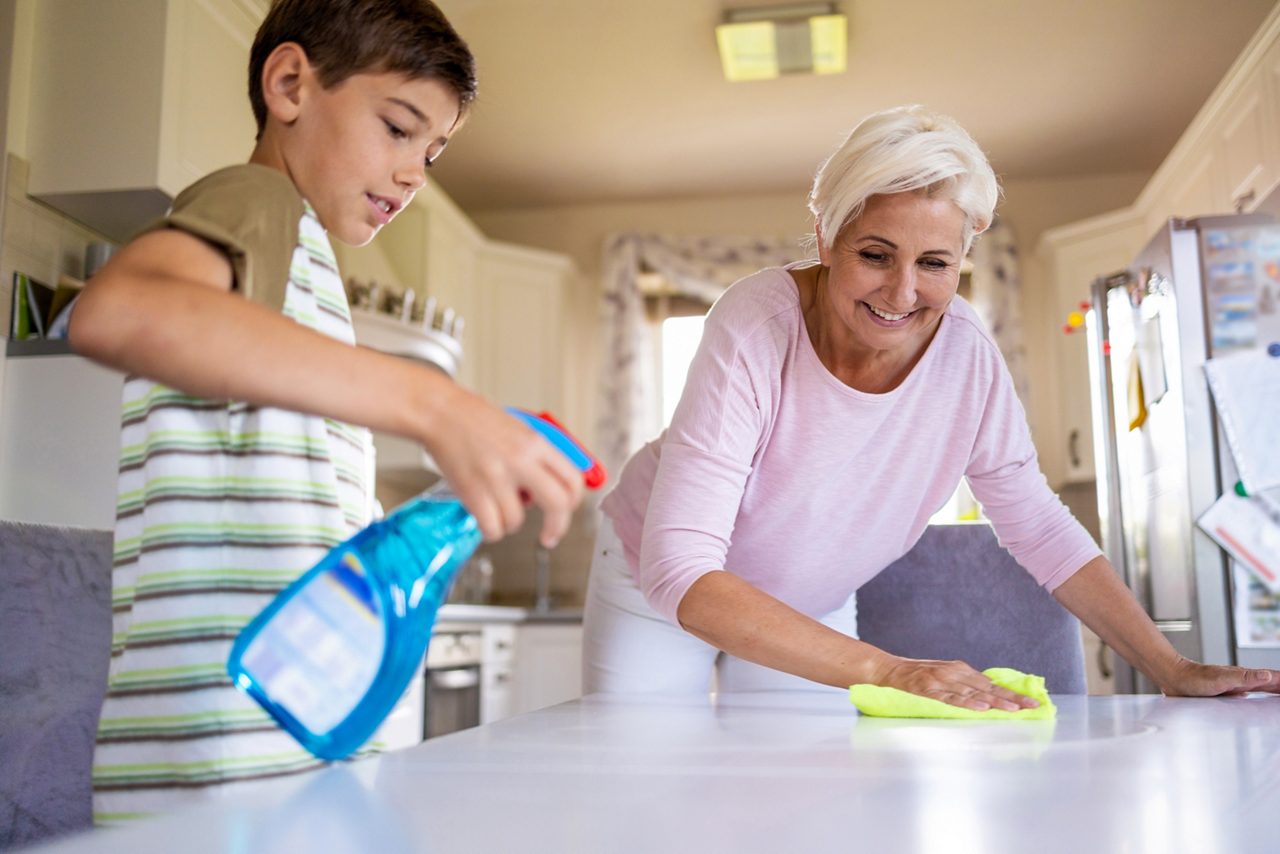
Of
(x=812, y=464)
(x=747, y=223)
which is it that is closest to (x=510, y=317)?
(x=747, y=223)

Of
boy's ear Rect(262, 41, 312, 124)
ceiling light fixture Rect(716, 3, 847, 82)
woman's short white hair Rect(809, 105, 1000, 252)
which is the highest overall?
ceiling light fixture Rect(716, 3, 847, 82)

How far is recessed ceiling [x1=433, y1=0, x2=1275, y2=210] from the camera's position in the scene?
375cm

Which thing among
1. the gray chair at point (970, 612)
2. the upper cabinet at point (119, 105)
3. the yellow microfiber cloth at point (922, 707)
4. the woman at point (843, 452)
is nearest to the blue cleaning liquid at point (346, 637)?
the yellow microfiber cloth at point (922, 707)

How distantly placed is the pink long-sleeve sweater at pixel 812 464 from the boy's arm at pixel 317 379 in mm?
719

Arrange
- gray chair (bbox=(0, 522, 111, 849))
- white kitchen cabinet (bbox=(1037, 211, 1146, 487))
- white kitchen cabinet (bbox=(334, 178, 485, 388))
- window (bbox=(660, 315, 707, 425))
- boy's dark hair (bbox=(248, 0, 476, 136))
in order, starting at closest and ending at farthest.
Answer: boy's dark hair (bbox=(248, 0, 476, 136)) < gray chair (bbox=(0, 522, 111, 849)) < white kitchen cabinet (bbox=(334, 178, 485, 388)) < white kitchen cabinet (bbox=(1037, 211, 1146, 487)) < window (bbox=(660, 315, 707, 425))

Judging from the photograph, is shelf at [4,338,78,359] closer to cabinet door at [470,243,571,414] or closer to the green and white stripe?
the green and white stripe

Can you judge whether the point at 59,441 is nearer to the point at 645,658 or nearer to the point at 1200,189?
the point at 645,658

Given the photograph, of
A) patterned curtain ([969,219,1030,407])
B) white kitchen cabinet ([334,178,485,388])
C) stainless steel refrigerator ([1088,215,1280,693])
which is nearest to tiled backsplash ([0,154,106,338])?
white kitchen cabinet ([334,178,485,388])

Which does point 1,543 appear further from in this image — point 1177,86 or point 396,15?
point 1177,86

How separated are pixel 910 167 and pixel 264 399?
0.94m

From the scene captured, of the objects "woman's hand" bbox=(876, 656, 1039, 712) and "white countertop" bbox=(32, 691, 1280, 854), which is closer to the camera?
"white countertop" bbox=(32, 691, 1280, 854)

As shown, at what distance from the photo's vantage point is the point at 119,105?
2668 millimetres

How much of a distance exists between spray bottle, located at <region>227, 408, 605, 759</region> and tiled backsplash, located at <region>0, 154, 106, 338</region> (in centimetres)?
248

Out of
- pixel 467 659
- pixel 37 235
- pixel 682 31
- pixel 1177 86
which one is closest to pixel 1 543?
pixel 37 235
